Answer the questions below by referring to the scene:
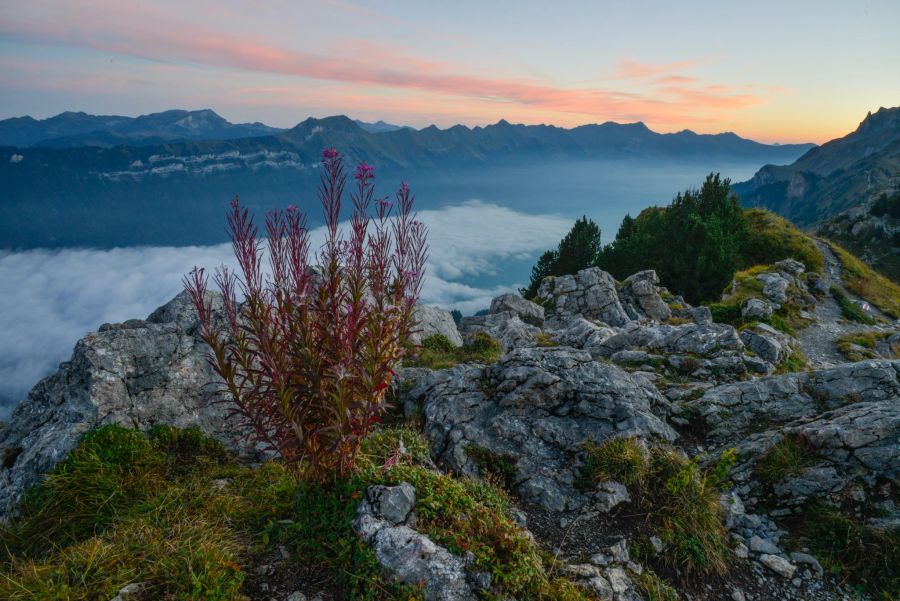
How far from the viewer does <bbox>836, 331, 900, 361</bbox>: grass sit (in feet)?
63.7

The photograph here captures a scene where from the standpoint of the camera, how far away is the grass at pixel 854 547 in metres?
6.21

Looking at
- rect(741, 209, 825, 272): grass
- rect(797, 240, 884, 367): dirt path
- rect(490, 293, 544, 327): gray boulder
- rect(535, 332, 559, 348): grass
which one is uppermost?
rect(741, 209, 825, 272): grass

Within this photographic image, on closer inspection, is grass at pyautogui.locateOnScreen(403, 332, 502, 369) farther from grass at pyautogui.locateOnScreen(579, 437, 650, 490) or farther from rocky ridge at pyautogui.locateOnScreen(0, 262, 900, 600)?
grass at pyautogui.locateOnScreen(579, 437, 650, 490)

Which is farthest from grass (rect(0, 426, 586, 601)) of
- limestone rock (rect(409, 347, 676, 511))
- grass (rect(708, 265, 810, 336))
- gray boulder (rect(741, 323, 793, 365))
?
grass (rect(708, 265, 810, 336))

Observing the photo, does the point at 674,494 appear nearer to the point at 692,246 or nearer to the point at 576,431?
the point at 576,431

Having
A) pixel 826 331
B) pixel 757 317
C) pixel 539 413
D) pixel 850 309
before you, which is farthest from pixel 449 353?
pixel 850 309

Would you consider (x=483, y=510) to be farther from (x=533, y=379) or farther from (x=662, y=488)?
(x=533, y=379)

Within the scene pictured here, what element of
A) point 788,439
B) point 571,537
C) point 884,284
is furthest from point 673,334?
point 884,284

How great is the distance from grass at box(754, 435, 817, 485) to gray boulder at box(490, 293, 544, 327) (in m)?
18.9

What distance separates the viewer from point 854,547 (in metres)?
6.59

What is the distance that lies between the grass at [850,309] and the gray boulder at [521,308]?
748 inches

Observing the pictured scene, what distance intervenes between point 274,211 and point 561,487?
6.75 m

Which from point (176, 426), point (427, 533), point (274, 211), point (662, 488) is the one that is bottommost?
point (176, 426)

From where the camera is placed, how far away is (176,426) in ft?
29.3
